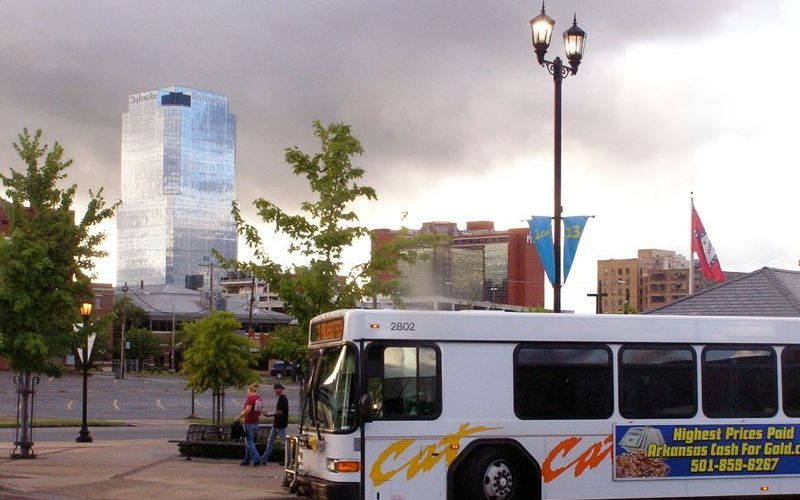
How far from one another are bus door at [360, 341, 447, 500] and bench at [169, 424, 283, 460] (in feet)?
36.8

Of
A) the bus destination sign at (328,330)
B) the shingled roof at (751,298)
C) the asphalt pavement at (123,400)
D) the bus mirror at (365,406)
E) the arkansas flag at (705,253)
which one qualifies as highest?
the arkansas flag at (705,253)

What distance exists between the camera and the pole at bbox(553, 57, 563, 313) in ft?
65.2

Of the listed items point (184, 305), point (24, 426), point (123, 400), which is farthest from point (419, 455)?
point (184, 305)

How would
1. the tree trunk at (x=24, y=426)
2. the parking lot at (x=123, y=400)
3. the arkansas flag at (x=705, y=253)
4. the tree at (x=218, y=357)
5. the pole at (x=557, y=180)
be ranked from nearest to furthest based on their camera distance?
the pole at (x=557, y=180), the tree trunk at (x=24, y=426), the arkansas flag at (x=705, y=253), the tree at (x=218, y=357), the parking lot at (x=123, y=400)

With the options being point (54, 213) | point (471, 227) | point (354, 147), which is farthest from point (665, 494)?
point (471, 227)

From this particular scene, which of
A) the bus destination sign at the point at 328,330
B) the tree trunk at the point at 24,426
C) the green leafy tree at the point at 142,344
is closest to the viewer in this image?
the bus destination sign at the point at 328,330

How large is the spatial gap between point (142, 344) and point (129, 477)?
104596 millimetres

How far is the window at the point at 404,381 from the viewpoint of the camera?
14.4 meters

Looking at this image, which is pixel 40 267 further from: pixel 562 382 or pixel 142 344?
pixel 142 344

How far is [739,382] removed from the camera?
16453mm

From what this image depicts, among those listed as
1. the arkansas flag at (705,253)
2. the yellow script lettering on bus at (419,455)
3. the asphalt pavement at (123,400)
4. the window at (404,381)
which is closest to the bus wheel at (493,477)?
the yellow script lettering on bus at (419,455)

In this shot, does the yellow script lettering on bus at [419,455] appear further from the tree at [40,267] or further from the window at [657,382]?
the tree at [40,267]

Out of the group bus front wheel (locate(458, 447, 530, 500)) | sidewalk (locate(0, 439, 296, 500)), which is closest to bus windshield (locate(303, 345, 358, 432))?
Answer: bus front wheel (locate(458, 447, 530, 500))

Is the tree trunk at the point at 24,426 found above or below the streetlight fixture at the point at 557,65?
below
